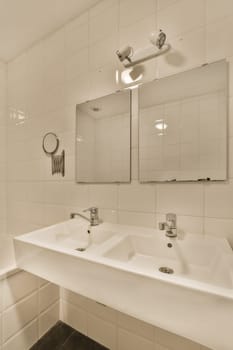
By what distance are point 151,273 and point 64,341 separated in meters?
1.15

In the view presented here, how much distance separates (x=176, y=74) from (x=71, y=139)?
0.82 meters

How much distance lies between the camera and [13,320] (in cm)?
101

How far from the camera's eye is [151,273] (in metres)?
0.56

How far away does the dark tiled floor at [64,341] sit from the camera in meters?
1.18

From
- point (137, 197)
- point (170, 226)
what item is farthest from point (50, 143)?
point (170, 226)

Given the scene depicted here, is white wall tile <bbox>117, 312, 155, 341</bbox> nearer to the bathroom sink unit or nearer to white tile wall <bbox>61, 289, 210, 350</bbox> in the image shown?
white tile wall <bbox>61, 289, 210, 350</bbox>

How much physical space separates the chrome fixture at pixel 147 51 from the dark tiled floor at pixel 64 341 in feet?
5.92

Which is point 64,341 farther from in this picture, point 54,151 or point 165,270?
point 54,151

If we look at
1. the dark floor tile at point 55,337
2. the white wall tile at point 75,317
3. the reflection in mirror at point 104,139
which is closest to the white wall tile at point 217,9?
the reflection in mirror at point 104,139

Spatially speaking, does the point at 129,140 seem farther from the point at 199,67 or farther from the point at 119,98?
the point at 199,67

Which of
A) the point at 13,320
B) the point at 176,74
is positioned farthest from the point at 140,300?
the point at 176,74

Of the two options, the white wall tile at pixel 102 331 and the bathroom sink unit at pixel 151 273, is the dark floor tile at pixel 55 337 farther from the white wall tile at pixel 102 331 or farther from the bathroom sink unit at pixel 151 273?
the bathroom sink unit at pixel 151 273

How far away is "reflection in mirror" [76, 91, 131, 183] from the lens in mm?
1173

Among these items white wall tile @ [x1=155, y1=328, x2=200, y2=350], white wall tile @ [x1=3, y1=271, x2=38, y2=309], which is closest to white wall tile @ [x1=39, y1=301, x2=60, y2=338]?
white wall tile @ [x1=3, y1=271, x2=38, y2=309]
